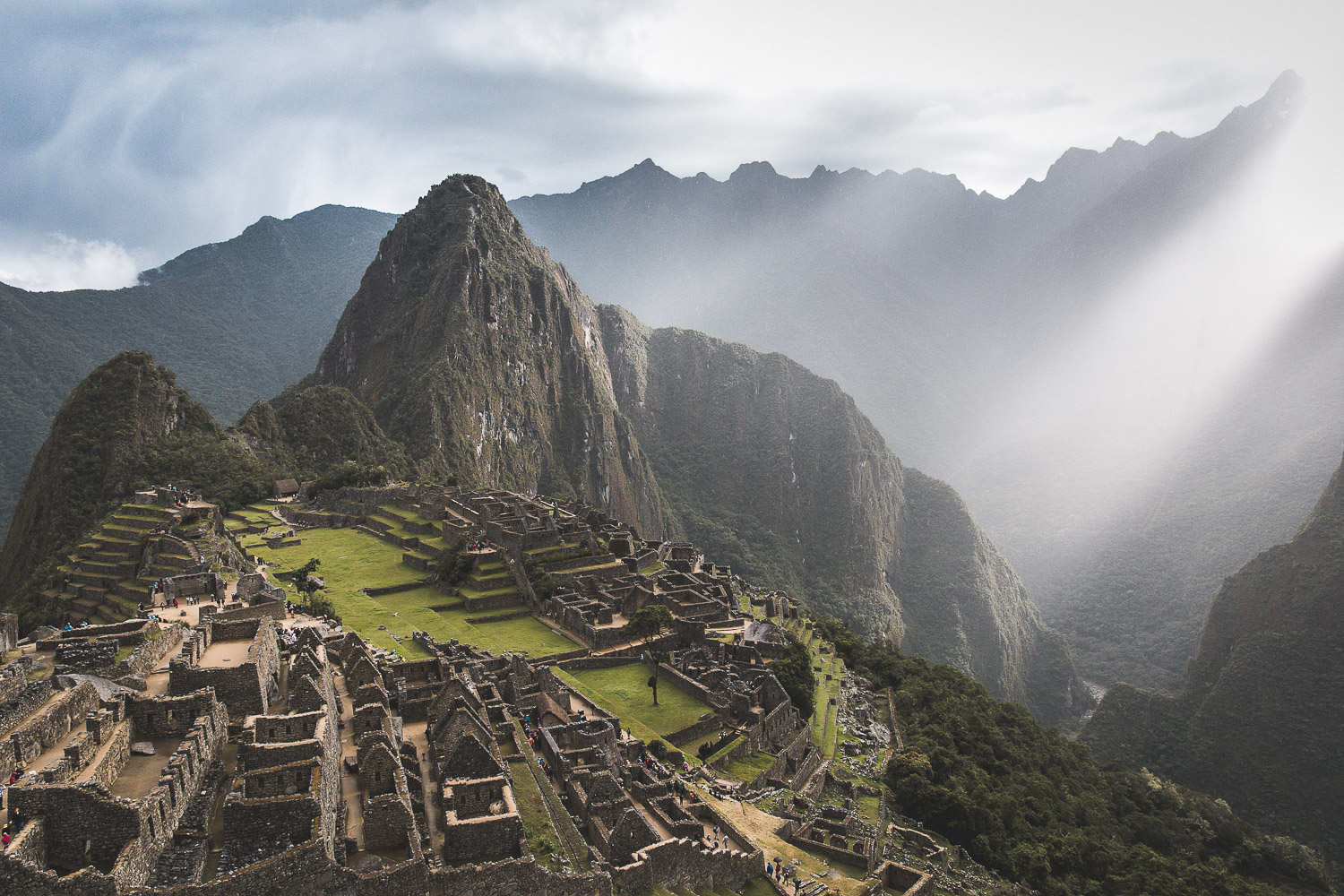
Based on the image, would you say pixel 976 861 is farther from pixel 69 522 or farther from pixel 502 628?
pixel 69 522

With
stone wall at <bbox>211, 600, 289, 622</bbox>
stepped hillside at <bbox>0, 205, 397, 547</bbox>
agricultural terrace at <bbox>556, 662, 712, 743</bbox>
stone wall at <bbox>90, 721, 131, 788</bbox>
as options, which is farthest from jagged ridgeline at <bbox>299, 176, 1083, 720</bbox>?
stone wall at <bbox>90, 721, 131, 788</bbox>

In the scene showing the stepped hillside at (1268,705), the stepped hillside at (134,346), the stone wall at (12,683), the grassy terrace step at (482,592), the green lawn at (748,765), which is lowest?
the stepped hillside at (1268,705)

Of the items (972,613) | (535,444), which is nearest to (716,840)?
(972,613)

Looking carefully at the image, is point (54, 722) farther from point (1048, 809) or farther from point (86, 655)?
point (1048, 809)

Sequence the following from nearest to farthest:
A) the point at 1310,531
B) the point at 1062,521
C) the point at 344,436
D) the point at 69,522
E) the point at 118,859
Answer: the point at 118,859, the point at 69,522, the point at 1310,531, the point at 344,436, the point at 1062,521

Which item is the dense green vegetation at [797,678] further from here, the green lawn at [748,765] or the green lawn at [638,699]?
the green lawn at [638,699]

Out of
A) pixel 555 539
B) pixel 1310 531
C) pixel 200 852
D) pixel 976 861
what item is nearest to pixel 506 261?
Result: pixel 555 539

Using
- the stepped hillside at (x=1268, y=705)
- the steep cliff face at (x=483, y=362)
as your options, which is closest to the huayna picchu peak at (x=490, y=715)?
the stepped hillside at (x=1268, y=705)

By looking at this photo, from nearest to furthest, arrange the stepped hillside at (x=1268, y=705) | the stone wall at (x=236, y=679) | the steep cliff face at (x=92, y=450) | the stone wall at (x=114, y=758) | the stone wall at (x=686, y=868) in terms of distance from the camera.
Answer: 1. the stone wall at (x=114, y=758)
2. the stone wall at (x=236, y=679)
3. the stone wall at (x=686, y=868)
4. the steep cliff face at (x=92, y=450)
5. the stepped hillside at (x=1268, y=705)
